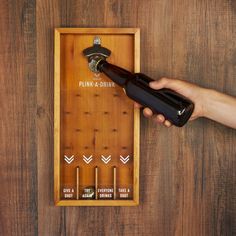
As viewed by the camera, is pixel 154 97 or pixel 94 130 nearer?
pixel 154 97

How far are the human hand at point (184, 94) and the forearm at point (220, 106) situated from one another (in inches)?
0.6

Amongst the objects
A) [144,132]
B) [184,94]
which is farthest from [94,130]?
[184,94]

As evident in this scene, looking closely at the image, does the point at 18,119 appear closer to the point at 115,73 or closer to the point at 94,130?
the point at 94,130

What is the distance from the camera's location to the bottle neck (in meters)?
1.10

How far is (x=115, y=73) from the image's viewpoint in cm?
112

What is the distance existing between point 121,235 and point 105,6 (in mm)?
726

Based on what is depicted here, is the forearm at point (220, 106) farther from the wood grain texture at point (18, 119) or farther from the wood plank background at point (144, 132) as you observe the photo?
the wood grain texture at point (18, 119)

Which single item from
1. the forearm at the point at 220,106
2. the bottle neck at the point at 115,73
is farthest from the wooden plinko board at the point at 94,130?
the forearm at the point at 220,106

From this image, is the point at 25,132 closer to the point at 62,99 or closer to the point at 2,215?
the point at 62,99

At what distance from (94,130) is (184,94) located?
293mm

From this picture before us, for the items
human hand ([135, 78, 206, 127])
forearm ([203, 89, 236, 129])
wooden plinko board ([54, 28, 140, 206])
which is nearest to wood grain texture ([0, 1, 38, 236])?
wooden plinko board ([54, 28, 140, 206])

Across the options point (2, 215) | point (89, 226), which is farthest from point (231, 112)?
point (2, 215)

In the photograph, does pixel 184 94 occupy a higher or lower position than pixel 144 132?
higher

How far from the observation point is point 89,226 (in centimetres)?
124
